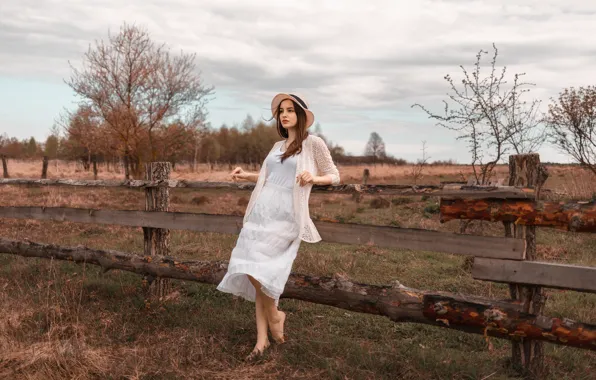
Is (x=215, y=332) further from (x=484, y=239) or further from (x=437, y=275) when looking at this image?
(x=437, y=275)

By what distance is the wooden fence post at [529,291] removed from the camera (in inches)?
148

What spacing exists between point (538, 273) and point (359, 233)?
1.44m

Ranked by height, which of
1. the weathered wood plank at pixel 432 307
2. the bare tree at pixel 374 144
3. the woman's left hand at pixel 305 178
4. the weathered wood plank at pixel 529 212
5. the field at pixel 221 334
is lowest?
the field at pixel 221 334

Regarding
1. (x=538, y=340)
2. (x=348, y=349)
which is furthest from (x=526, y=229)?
(x=348, y=349)

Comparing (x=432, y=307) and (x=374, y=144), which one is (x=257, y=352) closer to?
(x=432, y=307)

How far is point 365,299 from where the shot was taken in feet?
13.7

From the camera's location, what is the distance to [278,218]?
13.7 ft

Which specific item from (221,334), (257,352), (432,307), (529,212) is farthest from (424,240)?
(221,334)

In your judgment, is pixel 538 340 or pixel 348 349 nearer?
pixel 538 340

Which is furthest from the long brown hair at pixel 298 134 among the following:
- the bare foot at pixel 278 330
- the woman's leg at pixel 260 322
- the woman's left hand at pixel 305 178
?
the bare foot at pixel 278 330

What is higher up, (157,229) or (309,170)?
(309,170)

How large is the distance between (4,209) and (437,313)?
6.03 meters

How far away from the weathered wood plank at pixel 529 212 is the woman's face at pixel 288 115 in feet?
4.60

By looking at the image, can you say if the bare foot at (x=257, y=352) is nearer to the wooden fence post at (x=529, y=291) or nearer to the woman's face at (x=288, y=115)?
the woman's face at (x=288, y=115)
